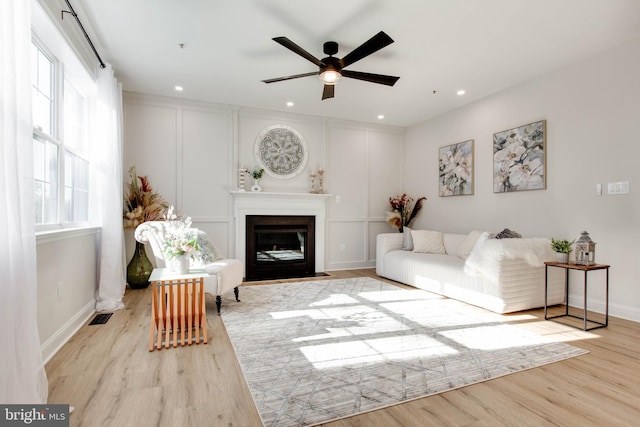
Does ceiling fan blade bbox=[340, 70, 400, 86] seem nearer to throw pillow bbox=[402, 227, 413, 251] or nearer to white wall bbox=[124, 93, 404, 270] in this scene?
white wall bbox=[124, 93, 404, 270]

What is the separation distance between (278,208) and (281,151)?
97cm

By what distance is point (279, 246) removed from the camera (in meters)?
5.47

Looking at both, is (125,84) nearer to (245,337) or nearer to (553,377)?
(245,337)

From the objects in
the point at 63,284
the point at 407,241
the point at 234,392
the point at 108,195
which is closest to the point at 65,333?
the point at 63,284

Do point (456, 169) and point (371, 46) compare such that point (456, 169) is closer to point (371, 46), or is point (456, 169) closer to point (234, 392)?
point (371, 46)

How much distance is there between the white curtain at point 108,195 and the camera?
347 cm

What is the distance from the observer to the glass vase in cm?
431

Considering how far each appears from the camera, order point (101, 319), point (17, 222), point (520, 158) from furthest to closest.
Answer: point (520, 158) < point (101, 319) < point (17, 222)

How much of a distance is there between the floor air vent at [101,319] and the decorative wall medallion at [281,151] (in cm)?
298

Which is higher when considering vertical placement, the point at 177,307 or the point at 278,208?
the point at 278,208

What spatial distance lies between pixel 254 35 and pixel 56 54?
1685 mm

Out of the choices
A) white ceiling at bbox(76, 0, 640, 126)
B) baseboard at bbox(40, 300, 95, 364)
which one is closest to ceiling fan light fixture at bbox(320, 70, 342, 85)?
white ceiling at bbox(76, 0, 640, 126)

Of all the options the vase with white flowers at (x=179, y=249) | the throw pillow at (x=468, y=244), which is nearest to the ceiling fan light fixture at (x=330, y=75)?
the vase with white flowers at (x=179, y=249)

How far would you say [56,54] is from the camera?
2.76 meters
